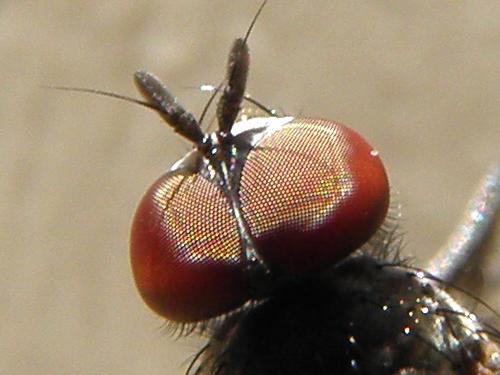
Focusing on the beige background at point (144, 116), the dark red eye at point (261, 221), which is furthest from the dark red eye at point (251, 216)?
the beige background at point (144, 116)

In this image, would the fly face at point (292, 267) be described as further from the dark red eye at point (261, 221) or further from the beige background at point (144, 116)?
the beige background at point (144, 116)

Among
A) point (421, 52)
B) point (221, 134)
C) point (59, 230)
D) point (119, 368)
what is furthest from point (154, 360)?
point (221, 134)

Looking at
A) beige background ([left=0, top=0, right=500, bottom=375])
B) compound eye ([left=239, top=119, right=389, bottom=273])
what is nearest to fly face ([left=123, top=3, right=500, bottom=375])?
compound eye ([left=239, top=119, right=389, bottom=273])

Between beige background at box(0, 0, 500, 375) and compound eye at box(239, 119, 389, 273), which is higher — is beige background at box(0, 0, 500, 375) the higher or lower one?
the lower one

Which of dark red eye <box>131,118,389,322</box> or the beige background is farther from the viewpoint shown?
the beige background

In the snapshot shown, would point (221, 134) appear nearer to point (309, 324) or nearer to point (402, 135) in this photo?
point (309, 324)

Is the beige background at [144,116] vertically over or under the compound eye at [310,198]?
under

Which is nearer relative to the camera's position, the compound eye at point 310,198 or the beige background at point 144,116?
the compound eye at point 310,198

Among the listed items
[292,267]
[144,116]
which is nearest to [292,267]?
[292,267]

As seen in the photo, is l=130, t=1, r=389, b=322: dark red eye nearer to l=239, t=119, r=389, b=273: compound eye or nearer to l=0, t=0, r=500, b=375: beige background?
l=239, t=119, r=389, b=273: compound eye
